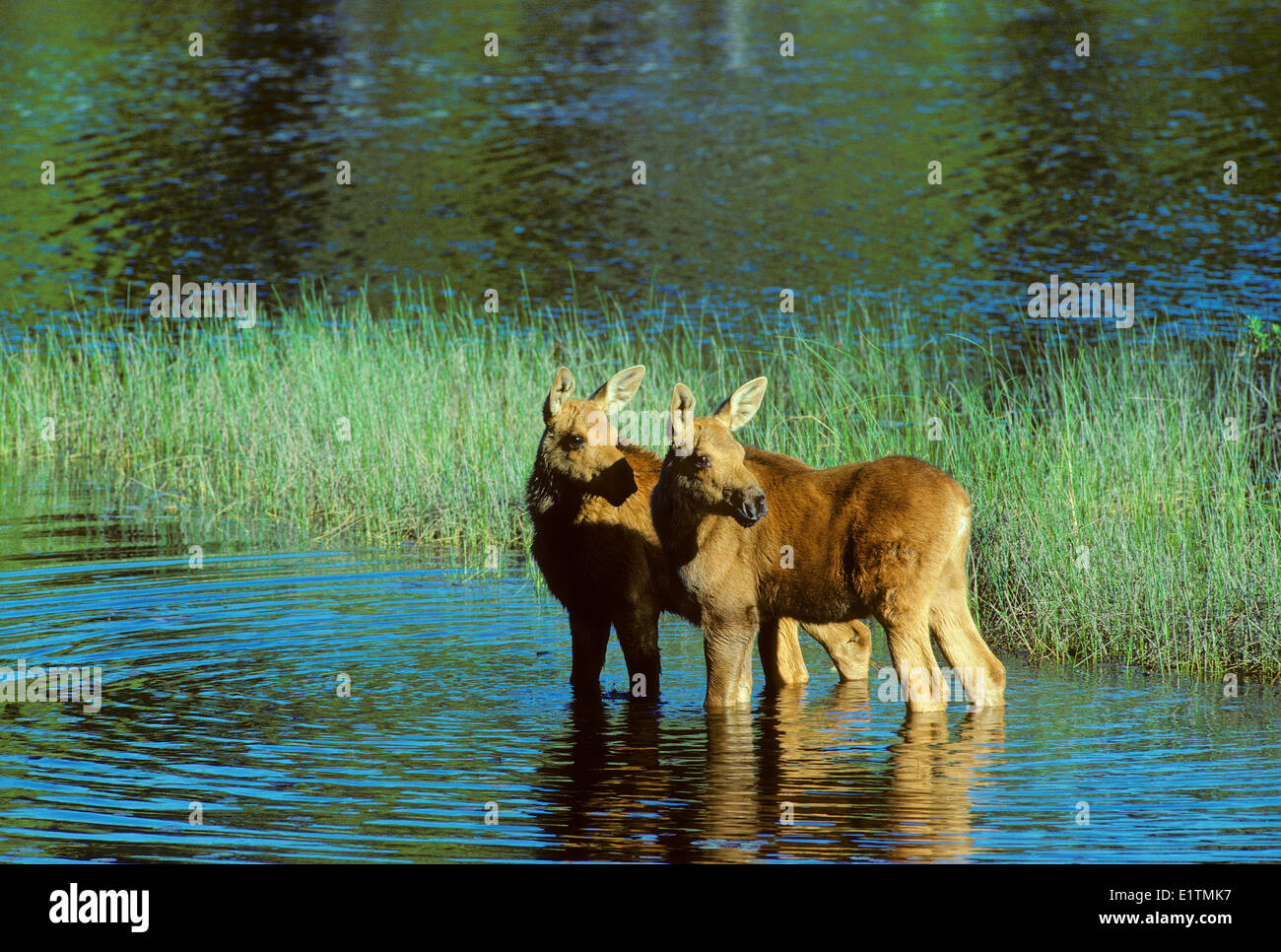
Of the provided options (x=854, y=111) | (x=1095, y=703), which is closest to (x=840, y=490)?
(x=1095, y=703)

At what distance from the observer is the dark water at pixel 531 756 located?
721 centimetres

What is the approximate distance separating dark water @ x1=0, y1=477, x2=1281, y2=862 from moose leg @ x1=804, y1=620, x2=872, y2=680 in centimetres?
18

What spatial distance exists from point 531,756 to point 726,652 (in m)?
1.18

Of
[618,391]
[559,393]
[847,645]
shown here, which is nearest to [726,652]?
[847,645]

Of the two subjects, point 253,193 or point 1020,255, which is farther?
point 253,193

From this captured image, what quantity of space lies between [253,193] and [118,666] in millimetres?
22683

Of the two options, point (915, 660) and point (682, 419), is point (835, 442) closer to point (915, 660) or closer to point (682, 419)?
point (915, 660)

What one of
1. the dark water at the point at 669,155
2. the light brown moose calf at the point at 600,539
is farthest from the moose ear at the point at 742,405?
the dark water at the point at 669,155

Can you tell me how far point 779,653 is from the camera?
977 centimetres

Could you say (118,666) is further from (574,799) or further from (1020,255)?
(1020,255)

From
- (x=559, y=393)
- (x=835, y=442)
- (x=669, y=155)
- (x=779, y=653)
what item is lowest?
(x=779, y=653)

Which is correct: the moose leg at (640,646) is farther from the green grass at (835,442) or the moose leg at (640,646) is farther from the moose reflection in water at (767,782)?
the green grass at (835,442)

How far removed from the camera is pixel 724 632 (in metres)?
9.02

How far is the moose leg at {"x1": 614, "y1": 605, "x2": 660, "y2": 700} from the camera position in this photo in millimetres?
9406
